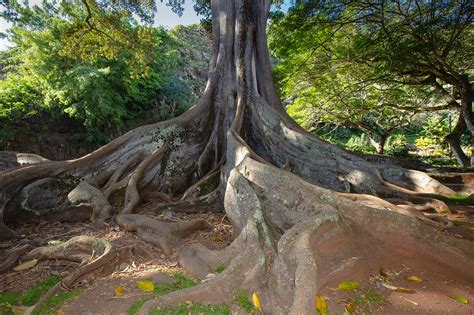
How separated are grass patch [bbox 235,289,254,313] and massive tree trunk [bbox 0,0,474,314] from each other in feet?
0.16

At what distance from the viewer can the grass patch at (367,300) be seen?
1871 mm

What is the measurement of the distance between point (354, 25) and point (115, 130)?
11202mm

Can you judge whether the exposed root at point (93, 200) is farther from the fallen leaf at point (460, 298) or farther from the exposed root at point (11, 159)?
the fallen leaf at point (460, 298)

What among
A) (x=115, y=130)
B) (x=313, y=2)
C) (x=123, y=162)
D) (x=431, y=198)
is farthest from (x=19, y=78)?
(x=431, y=198)

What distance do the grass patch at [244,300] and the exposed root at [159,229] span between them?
1.25 metres

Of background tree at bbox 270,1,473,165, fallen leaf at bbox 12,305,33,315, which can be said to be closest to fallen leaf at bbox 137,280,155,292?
fallen leaf at bbox 12,305,33,315

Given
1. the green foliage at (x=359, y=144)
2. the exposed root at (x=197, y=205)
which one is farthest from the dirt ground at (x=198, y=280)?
the green foliage at (x=359, y=144)

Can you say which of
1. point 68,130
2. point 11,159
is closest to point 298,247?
point 11,159

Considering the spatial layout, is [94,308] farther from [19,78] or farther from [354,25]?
[19,78]

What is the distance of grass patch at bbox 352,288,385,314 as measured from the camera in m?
1.87

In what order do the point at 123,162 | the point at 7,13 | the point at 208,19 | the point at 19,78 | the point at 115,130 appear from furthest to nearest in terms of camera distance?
the point at 115,130
the point at 19,78
the point at 208,19
the point at 7,13
the point at 123,162

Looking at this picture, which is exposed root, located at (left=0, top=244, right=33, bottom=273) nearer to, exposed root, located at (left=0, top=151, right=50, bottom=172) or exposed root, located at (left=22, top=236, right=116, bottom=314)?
exposed root, located at (left=22, top=236, right=116, bottom=314)

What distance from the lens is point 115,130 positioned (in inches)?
532

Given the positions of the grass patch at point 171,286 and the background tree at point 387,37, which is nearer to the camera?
the grass patch at point 171,286
